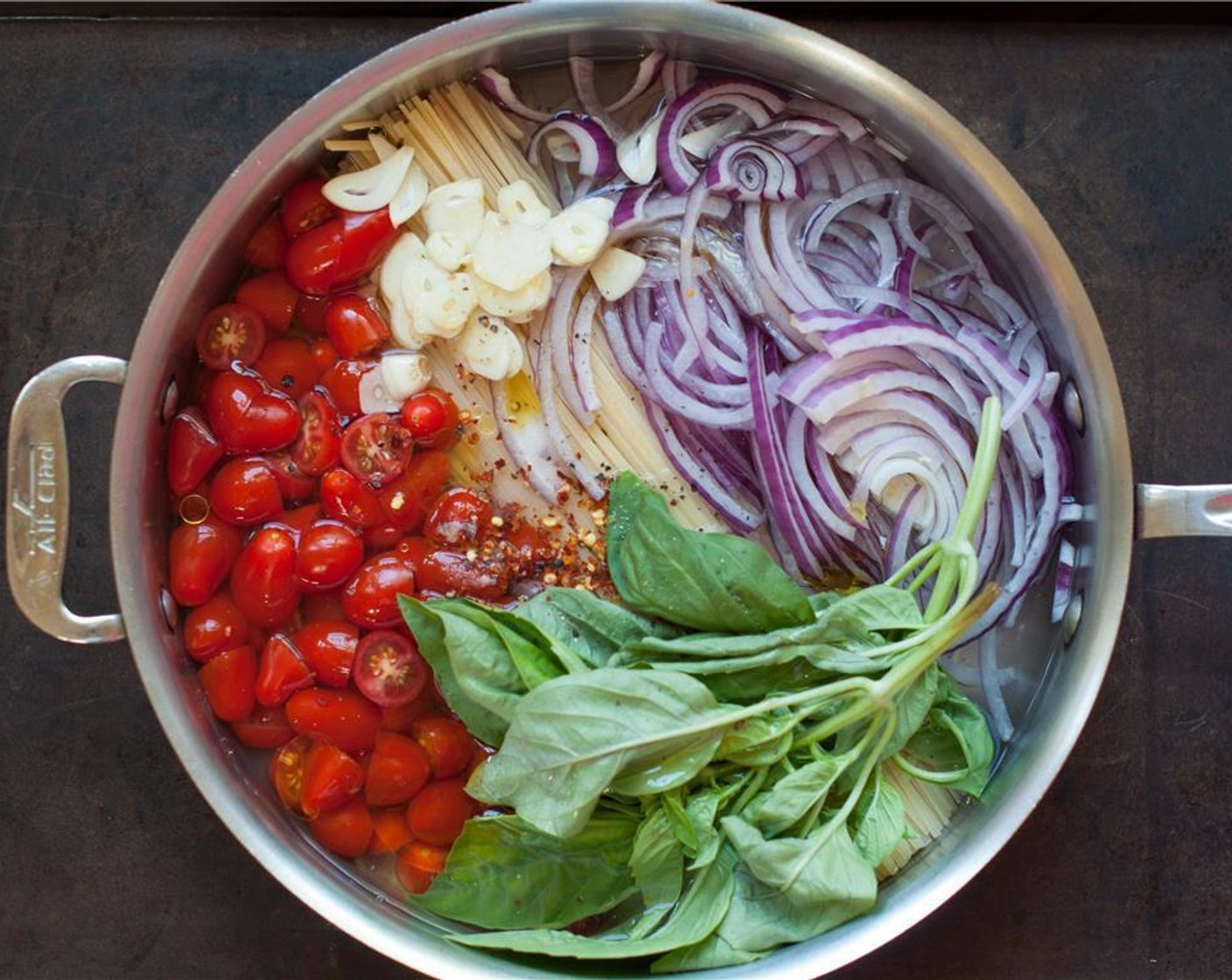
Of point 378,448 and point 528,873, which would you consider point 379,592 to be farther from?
point 528,873

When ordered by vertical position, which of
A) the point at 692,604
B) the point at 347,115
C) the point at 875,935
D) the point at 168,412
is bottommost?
→ the point at 875,935

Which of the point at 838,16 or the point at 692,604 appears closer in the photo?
the point at 692,604

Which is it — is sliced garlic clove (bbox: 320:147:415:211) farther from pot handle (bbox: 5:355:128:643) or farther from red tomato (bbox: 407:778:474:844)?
red tomato (bbox: 407:778:474:844)

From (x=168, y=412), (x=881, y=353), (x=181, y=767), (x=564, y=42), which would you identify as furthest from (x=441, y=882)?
(x=564, y=42)

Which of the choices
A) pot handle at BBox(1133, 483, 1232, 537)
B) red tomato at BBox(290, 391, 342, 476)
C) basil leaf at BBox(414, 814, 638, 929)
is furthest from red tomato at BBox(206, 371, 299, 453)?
pot handle at BBox(1133, 483, 1232, 537)

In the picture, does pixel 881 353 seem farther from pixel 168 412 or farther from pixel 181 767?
pixel 181 767

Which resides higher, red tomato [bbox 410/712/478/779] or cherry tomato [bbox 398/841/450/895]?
red tomato [bbox 410/712/478/779]

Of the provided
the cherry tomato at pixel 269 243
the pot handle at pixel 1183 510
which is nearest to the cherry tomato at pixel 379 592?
the cherry tomato at pixel 269 243
